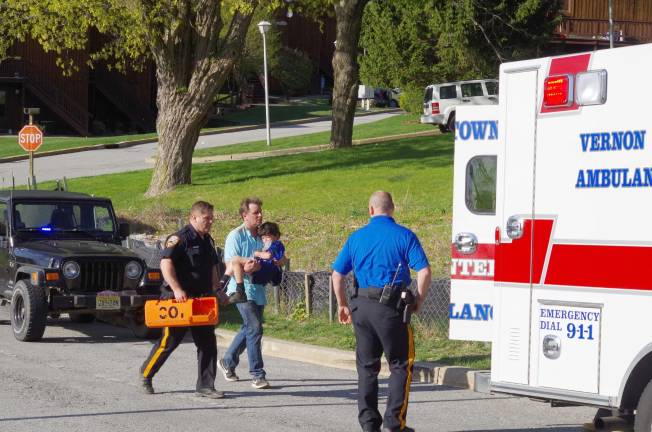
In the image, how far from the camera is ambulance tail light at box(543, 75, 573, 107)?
24.8 feet

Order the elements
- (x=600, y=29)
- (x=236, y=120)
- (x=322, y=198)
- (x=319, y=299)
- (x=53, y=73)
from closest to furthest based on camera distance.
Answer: (x=319, y=299) < (x=322, y=198) < (x=600, y=29) < (x=53, y=73) < (x=236, y=120)

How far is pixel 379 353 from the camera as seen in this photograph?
8.09 m

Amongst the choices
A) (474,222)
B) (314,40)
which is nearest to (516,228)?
(474,222)

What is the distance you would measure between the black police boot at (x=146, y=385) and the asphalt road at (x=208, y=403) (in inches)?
2.5

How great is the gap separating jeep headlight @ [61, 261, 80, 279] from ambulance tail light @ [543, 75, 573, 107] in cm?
741

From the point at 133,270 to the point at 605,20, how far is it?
4054 cm

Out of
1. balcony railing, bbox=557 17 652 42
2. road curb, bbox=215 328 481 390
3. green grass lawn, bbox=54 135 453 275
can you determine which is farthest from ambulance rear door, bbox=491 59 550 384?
balcony railing, bbox=557 17 652 42

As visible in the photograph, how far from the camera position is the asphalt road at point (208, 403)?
8.88 metres

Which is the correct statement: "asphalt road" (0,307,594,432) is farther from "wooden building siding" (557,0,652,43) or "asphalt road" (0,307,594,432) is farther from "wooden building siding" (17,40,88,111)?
"wooden building siding" (17,40,88,111)

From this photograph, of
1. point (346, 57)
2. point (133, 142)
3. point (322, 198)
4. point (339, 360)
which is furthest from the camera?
point (133, 142)

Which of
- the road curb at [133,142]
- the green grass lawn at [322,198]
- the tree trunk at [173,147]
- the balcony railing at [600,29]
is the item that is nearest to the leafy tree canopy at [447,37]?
the green grass lawn at [322,198]

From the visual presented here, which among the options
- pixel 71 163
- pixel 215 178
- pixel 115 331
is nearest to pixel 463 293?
pixel 115 331

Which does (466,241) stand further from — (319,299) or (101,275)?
(101,275)

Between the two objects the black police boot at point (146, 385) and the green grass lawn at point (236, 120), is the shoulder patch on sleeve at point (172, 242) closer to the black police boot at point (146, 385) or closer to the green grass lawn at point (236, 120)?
the black police boot at point (146, 385)
